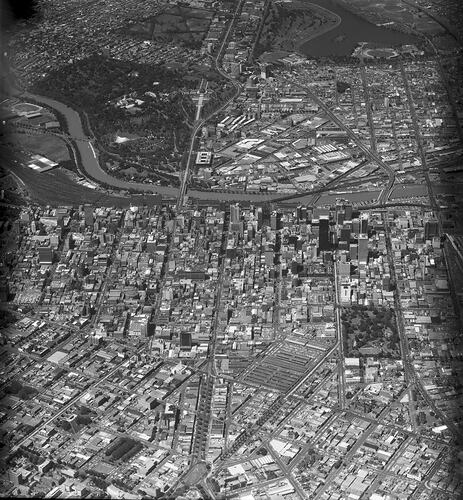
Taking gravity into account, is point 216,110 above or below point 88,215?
below

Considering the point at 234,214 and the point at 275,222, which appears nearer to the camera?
the point at 275,222

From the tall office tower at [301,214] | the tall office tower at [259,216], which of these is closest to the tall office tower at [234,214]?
the tall office tower at [259,216]

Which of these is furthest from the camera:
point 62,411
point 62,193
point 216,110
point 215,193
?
point 216,110

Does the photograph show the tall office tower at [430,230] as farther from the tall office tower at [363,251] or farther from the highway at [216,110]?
the highway at [216,110]

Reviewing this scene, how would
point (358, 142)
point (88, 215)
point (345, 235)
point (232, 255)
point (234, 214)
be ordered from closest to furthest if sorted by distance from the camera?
point (232, 255) → point (345, 235) → point (234, 214) → point (88, 215) → point (358, 142)

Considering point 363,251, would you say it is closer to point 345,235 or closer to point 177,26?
point 345,235

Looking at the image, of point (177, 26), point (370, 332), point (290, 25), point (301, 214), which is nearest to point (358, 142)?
point (301, 214)

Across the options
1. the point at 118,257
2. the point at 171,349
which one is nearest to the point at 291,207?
the point at 118,257
